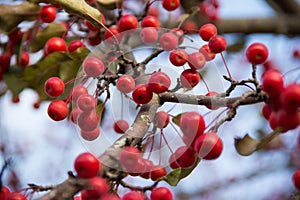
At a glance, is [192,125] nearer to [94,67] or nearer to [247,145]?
[247,145]

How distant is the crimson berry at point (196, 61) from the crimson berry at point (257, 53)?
0.23 metres

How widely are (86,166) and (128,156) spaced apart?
18cm

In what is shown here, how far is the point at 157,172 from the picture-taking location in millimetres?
1635

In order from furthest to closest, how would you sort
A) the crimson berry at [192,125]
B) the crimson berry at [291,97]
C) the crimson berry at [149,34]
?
the crimson berry at [149,34] → the crimson berry at [192,125] → the crimson berry at [291,97]

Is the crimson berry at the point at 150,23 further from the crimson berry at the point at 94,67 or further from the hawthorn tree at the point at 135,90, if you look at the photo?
the crimson berry at the point at 94,67

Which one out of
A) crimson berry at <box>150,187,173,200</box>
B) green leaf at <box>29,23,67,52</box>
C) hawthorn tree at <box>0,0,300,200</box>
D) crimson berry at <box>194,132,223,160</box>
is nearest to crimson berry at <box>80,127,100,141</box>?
hawthorn tree at <box>0,0,300,200</box>

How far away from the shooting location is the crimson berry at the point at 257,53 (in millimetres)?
1474

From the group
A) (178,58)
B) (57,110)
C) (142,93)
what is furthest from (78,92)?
(178,58)

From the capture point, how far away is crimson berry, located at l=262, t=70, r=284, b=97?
1.25 metres

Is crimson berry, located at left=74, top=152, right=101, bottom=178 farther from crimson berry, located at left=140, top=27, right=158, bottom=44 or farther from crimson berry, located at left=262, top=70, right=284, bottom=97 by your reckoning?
crimson berry, located at left=140, top=27, right=158, bottom=44

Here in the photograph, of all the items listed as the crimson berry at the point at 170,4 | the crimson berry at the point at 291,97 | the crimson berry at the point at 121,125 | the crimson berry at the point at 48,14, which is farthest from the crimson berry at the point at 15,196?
the crimson berry at the point at 170,4

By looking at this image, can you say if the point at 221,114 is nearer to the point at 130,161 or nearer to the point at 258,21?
the point at 130,161

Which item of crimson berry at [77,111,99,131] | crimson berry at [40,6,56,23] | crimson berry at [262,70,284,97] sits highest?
crimson berry at [262,70,284,97]

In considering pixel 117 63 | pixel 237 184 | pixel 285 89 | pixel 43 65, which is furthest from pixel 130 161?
pixel 237 184
